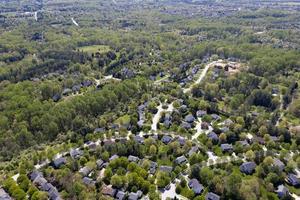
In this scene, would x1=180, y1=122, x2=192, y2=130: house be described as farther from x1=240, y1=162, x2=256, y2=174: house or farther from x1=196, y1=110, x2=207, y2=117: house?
x1=240, y1=162, x2=256, y2=174: house

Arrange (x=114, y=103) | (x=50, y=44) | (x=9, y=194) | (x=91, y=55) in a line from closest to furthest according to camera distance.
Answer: (x=9, y=194) < (x=114, y=103) < (x=91, y=55) < (x=50, y=44)

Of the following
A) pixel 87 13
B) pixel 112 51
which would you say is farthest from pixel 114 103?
pixel 87 13

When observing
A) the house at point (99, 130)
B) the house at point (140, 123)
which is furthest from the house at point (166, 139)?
the house at point (99, 130)

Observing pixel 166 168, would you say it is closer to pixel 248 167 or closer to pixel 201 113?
pixel 248 167

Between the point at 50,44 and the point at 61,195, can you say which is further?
the point at 50,44

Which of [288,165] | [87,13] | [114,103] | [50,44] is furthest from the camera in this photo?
[87,13]

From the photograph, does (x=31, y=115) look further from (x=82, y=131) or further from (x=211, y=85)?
(x=211, y=85)

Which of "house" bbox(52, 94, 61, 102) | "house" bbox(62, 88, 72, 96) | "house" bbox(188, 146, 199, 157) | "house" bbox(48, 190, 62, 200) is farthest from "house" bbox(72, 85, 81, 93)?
"house" bbox(48, 190, 62, 200)

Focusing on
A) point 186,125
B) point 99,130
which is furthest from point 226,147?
point 99,130
